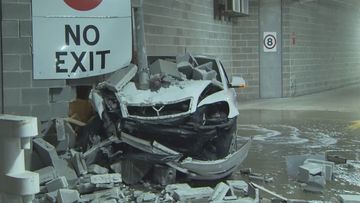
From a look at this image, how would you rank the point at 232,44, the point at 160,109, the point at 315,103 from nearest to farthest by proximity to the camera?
the point at 160,109 → the point at 315,103 → the point at 232,44

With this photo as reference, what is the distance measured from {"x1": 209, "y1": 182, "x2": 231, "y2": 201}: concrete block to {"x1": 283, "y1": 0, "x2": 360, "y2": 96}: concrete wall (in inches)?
499

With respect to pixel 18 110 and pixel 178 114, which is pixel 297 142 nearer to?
pixel 178 114

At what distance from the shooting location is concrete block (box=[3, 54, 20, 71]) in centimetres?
668

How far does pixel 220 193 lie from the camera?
18.6 feet

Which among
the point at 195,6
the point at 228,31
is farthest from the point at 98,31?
the point at 228,31

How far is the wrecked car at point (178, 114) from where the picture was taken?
597 centimetres

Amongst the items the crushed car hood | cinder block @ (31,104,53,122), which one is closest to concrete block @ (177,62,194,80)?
the crushed car hood

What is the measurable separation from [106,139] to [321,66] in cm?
1608

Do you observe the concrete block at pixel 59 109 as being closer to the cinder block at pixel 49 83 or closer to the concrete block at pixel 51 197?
the cinder block at pixel 49 83

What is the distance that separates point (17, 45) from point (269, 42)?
12324 millimetres

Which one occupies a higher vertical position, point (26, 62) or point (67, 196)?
point (26, 62)

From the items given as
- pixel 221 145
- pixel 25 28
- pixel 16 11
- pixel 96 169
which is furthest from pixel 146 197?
pixel 16 11

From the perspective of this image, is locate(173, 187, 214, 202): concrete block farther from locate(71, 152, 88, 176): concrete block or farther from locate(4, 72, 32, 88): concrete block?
locate(4, 72, 32, 88): concrete block

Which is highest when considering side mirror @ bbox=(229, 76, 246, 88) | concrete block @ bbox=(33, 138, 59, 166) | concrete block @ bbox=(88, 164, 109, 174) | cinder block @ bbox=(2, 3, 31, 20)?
cinder block @ bbox=(2, 3, 31, 20)
